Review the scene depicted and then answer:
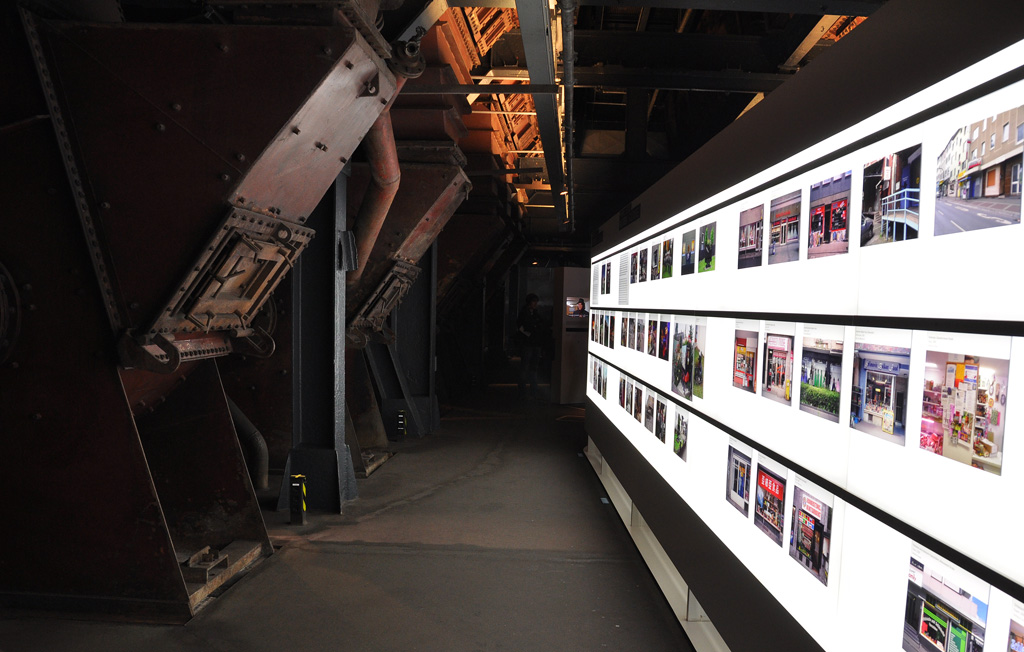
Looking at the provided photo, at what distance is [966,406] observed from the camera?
160cm

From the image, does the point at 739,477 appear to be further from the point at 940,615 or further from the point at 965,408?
the point at 965,408

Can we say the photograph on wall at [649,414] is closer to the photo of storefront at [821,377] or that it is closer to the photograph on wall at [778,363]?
the photograph on wall at [778,363]

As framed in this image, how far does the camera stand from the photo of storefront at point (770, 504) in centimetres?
262

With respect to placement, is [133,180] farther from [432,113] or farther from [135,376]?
[432,113]

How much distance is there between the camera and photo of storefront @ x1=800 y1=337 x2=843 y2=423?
218 centimetres

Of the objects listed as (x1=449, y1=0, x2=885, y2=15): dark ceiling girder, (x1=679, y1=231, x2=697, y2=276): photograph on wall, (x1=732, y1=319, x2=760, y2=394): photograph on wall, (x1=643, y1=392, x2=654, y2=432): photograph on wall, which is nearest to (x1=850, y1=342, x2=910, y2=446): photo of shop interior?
(x1=732, y1=319, x2=760, y2=394): photograph on wall

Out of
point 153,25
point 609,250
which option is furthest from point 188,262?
point 609,250

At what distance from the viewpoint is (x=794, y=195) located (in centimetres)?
258

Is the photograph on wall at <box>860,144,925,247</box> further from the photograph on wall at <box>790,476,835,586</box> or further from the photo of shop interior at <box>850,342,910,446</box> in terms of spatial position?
the photograph on wall at <box>790,476,835,586</box>

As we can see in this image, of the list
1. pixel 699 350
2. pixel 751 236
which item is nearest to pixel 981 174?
pixel 751 236

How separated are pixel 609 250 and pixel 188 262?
13.6 feet

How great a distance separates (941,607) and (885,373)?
0.57 meters

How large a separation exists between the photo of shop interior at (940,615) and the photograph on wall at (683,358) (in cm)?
202

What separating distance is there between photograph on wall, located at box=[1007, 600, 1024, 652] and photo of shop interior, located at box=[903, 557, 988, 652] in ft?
0.26
